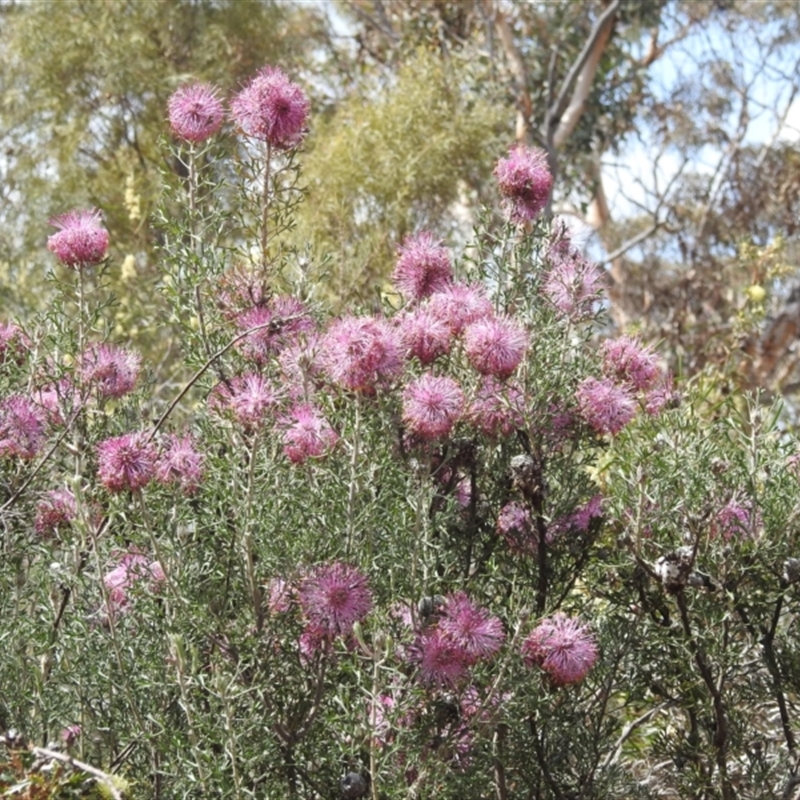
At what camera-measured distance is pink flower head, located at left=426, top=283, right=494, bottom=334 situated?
6.08 ft

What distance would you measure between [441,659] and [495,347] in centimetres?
41

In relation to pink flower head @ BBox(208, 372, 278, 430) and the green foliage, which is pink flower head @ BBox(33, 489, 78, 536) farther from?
the green foliage

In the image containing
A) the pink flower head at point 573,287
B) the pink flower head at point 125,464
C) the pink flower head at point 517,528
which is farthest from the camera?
the pink flower head at point 573,287

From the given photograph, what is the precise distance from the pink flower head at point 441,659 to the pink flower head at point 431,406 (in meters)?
0.25

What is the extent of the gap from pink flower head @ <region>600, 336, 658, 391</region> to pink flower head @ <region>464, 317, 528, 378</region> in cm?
32

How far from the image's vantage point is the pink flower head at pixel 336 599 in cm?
165

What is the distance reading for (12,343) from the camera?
7.05 ft

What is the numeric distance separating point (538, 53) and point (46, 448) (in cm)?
981

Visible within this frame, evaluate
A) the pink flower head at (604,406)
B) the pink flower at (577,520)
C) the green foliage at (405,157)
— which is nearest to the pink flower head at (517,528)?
the pink flower at (577,520)

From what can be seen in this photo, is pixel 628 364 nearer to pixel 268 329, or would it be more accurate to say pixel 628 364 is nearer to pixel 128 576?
pixel 268 329

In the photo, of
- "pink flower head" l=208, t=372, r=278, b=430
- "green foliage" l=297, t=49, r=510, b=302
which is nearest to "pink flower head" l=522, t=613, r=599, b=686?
"pink flower head" l=208, t=372, r=278, b=430

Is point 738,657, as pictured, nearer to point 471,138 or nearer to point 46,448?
point 46,448

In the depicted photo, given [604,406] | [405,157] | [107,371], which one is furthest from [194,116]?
[405,157]

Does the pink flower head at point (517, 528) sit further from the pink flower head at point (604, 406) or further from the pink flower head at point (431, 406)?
the pink flower head at point (431, 406)
